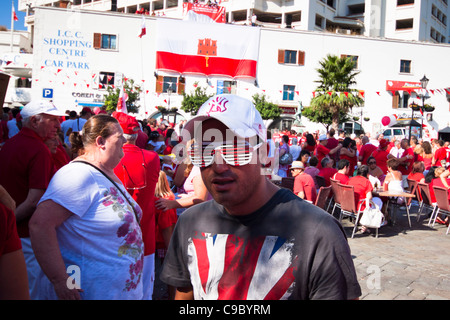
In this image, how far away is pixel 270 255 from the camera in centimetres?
132

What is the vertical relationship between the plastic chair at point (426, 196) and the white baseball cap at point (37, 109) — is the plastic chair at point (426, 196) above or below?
below

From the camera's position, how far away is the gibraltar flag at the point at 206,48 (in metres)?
29.8

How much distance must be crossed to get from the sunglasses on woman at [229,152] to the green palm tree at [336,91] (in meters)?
27.8

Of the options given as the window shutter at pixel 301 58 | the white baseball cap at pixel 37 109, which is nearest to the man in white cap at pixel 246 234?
the white baseball cap at pixel 37 109

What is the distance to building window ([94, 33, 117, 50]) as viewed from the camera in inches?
1172

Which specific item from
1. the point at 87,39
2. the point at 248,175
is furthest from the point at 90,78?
the point at 248,175

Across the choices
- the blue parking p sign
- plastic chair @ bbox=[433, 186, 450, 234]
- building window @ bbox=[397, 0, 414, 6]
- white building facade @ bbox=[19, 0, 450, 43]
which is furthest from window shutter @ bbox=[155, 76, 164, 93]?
building window @ bbox=[397, 0, 414, 6]

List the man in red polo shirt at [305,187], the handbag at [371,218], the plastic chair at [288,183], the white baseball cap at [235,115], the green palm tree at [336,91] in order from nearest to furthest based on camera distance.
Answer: the white baseball cap at [235,115], the man in red polo shirt at [305,187], the handbag at [371,218], the plastic chair at [288,183], the green palm tree at [336,91]

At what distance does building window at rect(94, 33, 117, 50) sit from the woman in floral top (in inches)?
1182

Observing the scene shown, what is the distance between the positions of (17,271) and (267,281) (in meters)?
0.93

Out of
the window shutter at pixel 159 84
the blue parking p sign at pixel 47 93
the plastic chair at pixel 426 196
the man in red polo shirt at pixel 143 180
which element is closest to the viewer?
the man in red polo shirt at pixel 143 180

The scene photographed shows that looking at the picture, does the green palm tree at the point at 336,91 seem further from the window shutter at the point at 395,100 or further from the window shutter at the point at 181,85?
the window shutter at the point at 181,85

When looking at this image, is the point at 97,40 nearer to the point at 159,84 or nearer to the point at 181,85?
the point at 159,84
